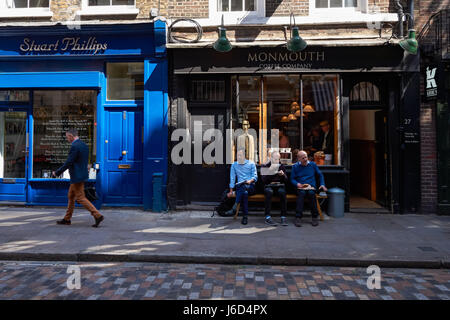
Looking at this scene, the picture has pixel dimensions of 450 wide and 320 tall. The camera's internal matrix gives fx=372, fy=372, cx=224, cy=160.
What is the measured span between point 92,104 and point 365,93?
7.26m

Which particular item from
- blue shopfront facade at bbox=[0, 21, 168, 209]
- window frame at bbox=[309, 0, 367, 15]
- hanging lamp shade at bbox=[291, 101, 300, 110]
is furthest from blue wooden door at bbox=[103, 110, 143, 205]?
window frame at bbox=[309, 0, 367, 15]

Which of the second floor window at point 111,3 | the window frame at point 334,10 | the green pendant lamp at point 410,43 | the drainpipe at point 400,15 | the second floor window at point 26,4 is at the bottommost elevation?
the green pendant lamp at point 410,43

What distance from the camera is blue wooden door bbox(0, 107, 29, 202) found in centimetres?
1019

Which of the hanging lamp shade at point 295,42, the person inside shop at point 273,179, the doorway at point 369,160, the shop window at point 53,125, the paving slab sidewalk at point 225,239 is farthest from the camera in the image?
the shop window at point 53,125

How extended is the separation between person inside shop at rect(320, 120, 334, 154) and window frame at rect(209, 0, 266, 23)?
10.5 ft

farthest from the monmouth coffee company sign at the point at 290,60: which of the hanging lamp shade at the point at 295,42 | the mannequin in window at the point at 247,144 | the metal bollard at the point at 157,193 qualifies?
the metal bollard at the point at 157,193

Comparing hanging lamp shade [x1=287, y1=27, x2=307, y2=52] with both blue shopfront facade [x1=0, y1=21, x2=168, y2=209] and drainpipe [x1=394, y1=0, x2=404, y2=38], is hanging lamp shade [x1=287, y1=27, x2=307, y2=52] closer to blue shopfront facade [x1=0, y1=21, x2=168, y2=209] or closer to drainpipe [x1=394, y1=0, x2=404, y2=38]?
drainpipe [x1=394, y1=0, x2=404, y2=38]

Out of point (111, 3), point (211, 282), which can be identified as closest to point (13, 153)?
point (111, 3)

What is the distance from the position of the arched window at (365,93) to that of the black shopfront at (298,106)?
0.03 m

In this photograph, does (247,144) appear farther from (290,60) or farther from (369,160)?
(369,160)

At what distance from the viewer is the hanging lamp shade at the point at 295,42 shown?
8.60m

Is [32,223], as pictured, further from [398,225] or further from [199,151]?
[398,225]

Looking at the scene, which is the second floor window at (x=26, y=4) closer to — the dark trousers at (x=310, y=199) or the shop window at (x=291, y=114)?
the shop window at (x=291, y=114)

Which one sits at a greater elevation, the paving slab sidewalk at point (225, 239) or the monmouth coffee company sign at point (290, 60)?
the monmouth coffee company sign at point (290, 60)
